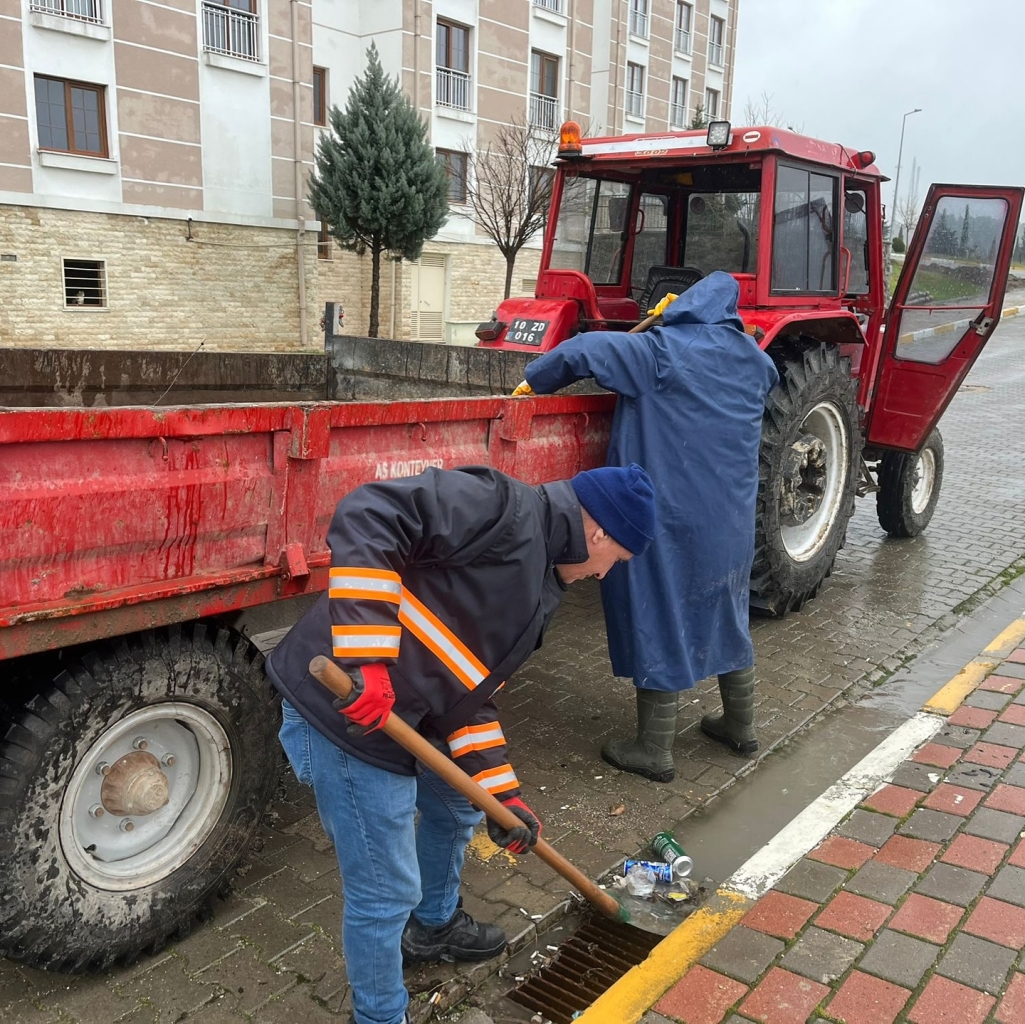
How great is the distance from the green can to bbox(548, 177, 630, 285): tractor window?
3737 millimetres

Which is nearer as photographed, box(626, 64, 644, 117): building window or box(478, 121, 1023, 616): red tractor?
box(478, 121, 1023, 616): red tractor

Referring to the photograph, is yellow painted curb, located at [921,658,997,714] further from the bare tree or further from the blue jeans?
the bare tree

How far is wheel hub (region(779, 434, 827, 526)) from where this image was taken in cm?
545

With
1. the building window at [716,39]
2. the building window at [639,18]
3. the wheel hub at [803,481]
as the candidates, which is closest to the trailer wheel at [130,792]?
the wheel hub at [803,481]

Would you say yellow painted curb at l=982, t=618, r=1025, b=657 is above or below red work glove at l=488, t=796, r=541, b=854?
below

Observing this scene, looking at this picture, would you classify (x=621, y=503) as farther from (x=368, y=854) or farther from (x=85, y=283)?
(x=85, y=283)

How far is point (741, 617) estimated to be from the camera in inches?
160

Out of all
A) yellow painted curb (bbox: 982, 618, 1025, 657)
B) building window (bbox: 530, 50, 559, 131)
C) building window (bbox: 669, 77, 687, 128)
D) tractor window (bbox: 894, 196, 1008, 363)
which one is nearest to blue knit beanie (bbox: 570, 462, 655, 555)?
yellow painted curb (bbox: 982, 618, 1025, 657)

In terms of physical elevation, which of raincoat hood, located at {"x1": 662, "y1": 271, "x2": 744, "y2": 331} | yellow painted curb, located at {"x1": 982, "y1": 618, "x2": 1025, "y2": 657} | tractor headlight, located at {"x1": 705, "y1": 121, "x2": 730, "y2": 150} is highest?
tractor headlight, located at {"x1": 705, "y1": 121, "x2": 730, "y2": 150}

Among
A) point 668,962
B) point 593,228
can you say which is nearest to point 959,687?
point 668,962

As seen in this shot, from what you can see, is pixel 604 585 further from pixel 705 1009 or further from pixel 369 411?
pixel 705 1009

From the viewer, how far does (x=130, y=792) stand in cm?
259

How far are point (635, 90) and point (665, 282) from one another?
1108 inches

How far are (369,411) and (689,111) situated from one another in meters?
34.8
